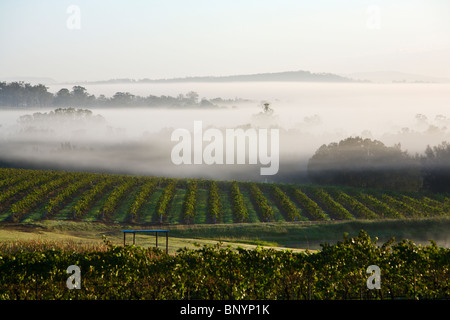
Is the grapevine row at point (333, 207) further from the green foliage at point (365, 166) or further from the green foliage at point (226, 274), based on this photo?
the green foliage at point (226, 274)

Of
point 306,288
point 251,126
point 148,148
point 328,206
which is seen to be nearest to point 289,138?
point 251,126

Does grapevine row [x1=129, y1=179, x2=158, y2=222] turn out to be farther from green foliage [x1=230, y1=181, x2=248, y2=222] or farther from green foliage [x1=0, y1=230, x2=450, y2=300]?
green foliage [x1=0, y1=230, x2=450, y2=300]

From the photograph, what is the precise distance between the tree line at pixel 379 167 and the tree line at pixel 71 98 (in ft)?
339

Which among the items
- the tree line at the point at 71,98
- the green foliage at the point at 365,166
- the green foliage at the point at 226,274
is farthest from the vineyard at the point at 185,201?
the tree line at the point at 71,98

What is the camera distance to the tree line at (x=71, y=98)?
156 m

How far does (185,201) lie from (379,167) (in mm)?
36192

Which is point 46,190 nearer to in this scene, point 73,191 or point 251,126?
point 73,191

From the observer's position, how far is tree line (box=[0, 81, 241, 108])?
156 meters

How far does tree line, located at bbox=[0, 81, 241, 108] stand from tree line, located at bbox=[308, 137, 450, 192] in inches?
4071

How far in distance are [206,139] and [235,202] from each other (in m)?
81.4

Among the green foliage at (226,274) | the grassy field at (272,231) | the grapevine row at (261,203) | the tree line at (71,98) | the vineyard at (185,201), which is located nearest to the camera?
the green foliage at (226,274)

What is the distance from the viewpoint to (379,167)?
7906 cm

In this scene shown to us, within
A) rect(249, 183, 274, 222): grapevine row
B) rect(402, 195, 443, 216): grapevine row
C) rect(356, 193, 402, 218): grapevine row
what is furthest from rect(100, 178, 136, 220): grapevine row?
rect(402, 195, 443, 216): grapevine row

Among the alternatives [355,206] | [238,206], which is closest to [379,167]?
[355,206]
